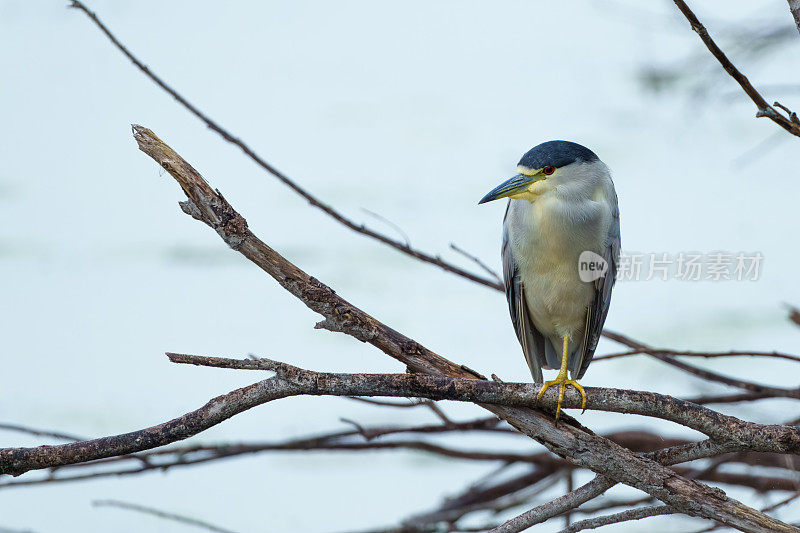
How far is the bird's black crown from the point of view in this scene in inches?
58.9

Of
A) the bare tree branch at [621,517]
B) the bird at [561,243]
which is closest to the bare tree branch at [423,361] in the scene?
the bare tree branch at [621,517]

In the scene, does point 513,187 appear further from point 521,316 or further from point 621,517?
point 621,517

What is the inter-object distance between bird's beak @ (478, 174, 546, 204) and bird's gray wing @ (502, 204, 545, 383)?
152mm

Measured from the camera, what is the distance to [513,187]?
4.88 feet

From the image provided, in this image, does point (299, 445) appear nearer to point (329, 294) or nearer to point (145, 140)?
point (329, 294)

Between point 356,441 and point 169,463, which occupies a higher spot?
point 356,441

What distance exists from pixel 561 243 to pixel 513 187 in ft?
0.45

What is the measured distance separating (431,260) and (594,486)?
0.51 m

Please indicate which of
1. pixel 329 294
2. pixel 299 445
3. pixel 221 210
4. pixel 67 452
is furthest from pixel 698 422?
pixel 299 445

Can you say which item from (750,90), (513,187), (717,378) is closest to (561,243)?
(513,187)

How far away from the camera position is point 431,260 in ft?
4.84

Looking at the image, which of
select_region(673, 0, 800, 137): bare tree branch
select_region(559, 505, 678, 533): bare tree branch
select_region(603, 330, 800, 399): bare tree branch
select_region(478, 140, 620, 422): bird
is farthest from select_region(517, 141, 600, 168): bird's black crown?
select_region(559, 505, 678, 533): bare tree branch

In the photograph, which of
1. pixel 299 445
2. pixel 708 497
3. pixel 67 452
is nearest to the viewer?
pixel 67 452

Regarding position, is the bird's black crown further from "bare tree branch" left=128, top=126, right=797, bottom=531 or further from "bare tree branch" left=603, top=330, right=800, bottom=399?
"bare tree branch" left=128, top=126, right=797, bottom=531
